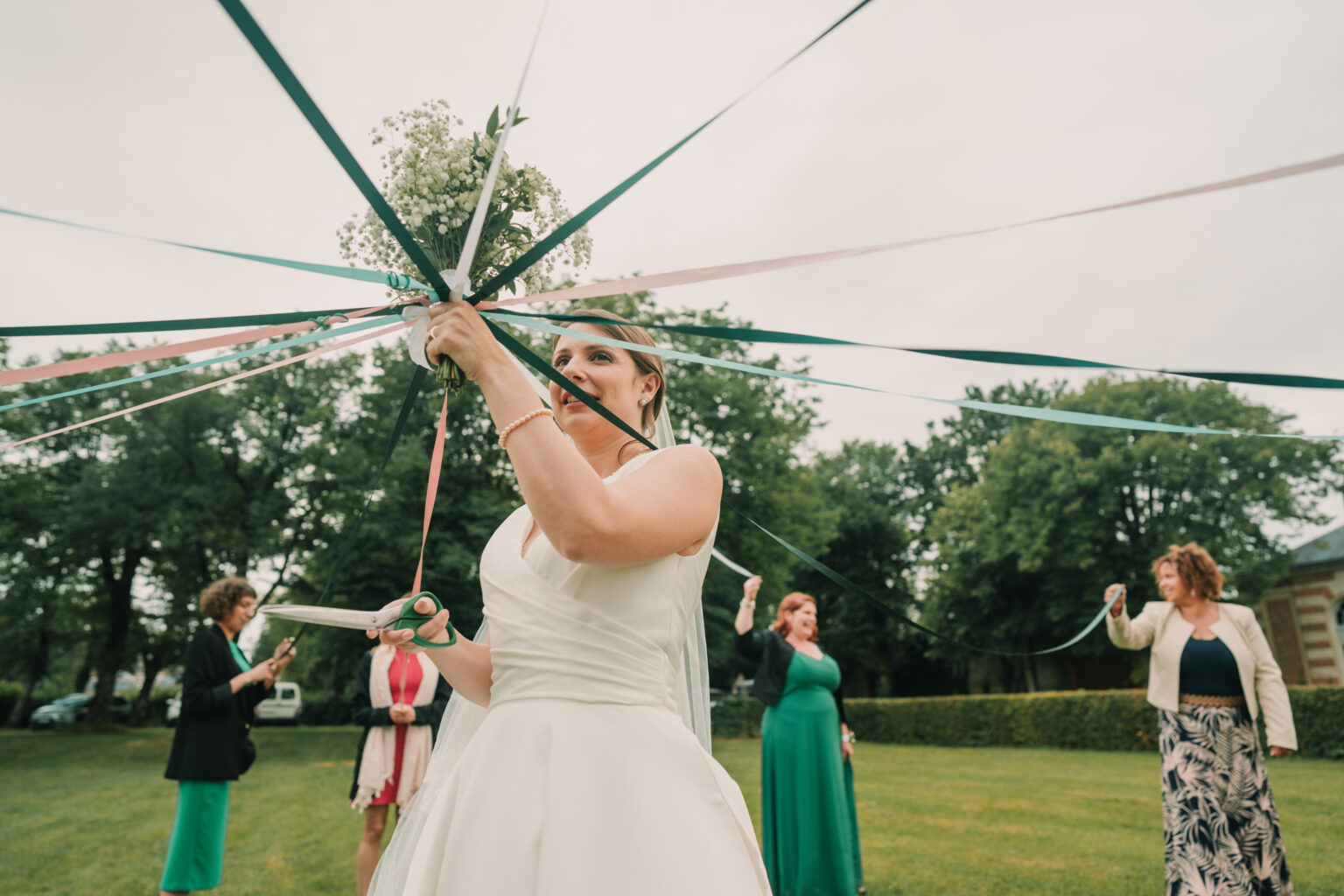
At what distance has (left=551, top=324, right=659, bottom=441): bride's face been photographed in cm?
204

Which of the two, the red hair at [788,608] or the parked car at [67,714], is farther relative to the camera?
the parked car at [67,714]

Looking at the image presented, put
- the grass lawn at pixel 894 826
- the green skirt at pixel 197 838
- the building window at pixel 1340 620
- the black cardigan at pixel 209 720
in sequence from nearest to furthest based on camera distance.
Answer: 1. the green skirt at pixel 197 838
2. the black cardigan at pixel 209 720
3. the grass lawn at pixel 894 826
4. the building window at pixel 1340 620

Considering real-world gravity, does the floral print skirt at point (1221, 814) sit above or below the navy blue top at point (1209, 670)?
below

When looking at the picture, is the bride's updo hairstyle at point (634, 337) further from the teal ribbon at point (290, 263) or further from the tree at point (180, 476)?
the tree at point (180, 476)

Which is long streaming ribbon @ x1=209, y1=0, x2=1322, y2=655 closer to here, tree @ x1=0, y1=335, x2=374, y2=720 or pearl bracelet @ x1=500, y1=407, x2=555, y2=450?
pearl bracelet @ x1=500, y1=407, x2=555, y2=450

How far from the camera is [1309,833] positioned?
8.93 metres

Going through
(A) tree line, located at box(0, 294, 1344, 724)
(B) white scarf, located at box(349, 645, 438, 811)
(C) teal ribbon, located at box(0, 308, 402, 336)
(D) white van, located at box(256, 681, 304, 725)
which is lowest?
(D) white van, located at box(256, 681, 304, 725)

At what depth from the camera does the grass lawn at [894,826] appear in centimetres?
727

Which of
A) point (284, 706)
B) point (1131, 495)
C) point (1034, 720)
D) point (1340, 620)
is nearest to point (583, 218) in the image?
point (1034, 720)

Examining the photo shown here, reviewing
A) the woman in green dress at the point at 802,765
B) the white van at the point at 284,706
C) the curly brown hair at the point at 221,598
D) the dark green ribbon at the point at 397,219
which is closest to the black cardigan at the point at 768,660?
the woman in green dress at the point at 802,765

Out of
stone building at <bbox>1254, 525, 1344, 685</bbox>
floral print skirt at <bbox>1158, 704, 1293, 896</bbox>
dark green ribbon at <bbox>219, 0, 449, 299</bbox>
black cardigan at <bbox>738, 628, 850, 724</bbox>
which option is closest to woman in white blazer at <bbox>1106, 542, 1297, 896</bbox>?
floral print skirt at <bbox>1158, 704, 1293, 896</bbox>

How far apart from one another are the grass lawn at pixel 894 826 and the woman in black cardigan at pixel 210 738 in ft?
6.76

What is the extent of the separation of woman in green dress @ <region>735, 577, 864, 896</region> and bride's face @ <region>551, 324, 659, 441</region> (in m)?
4.15

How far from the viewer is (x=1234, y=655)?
5730 millimetres
